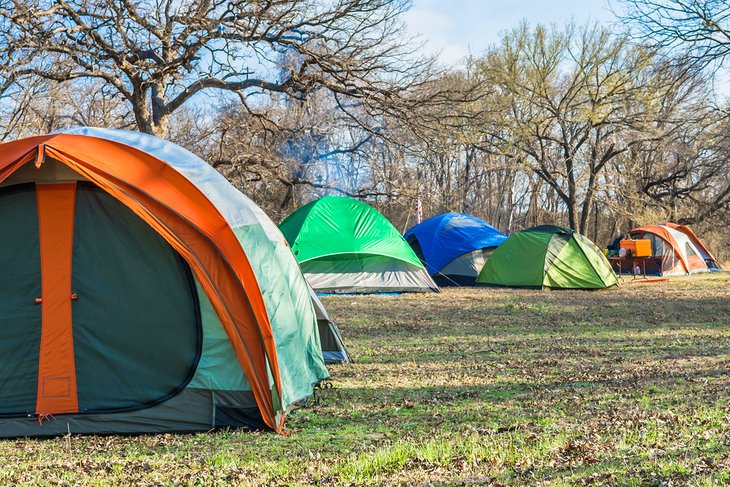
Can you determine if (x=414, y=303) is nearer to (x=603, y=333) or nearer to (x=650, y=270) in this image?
(x=603, y=333)

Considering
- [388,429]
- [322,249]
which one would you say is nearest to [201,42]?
[322,249]

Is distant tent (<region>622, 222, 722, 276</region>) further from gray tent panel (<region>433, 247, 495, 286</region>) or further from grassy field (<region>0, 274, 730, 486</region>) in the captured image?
grassy field (<region>0, 274, 730, 486</region>)

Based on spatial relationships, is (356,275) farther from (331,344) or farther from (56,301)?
(56,301)

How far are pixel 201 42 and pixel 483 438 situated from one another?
9.89 meters

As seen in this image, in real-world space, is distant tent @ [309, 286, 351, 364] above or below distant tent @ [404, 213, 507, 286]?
below

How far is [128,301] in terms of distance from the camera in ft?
17.5

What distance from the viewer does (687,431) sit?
452cm

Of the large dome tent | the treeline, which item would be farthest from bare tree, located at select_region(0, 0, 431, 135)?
the large dome tent

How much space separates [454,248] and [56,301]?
579 inches

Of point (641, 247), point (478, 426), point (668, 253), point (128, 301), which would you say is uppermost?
point (641, 247)

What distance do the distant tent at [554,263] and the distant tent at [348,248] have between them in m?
3.02

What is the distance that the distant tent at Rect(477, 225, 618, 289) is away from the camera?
17047mm

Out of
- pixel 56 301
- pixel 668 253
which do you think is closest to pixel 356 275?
pixel 56 301

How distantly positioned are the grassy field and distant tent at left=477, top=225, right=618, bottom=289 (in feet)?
22.4
